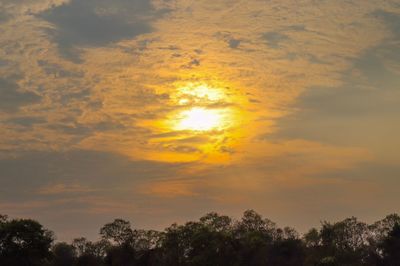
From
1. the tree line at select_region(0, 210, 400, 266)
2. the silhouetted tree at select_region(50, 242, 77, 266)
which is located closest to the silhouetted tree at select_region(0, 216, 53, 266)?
the tree line at select_region(0, 210, 400, 266)

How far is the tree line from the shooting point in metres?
129

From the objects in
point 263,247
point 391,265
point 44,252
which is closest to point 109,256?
point 44,252

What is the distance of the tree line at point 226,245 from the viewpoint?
129125mm

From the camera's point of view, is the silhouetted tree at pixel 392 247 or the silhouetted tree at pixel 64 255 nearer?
the silhouetted tree at pixel 392 247

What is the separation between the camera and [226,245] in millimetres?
139000

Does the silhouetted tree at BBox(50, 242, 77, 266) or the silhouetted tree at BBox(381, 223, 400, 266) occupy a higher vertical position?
the silhouetted tree at BBox(50, 242, 77, 266)

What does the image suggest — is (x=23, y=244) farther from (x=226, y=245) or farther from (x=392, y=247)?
(x=392, y=247)

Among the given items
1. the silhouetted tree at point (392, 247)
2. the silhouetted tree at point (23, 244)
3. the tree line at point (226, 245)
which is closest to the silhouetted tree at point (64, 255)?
the tree line at point (226, 245)

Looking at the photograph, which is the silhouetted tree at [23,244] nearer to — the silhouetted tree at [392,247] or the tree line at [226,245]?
the tree line at [226,245]

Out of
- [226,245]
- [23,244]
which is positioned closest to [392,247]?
[226,245]

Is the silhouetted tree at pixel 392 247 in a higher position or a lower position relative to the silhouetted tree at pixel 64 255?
lower

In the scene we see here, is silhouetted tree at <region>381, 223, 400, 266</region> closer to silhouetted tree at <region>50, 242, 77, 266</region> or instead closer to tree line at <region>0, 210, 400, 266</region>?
tree line at <region>0, 210, 400, 266</region>

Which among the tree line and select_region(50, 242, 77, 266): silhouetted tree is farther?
select_region(50, 242, 77, 266): silhouetted tree

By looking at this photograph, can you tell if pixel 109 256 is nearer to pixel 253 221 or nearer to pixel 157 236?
pixel 157 236
